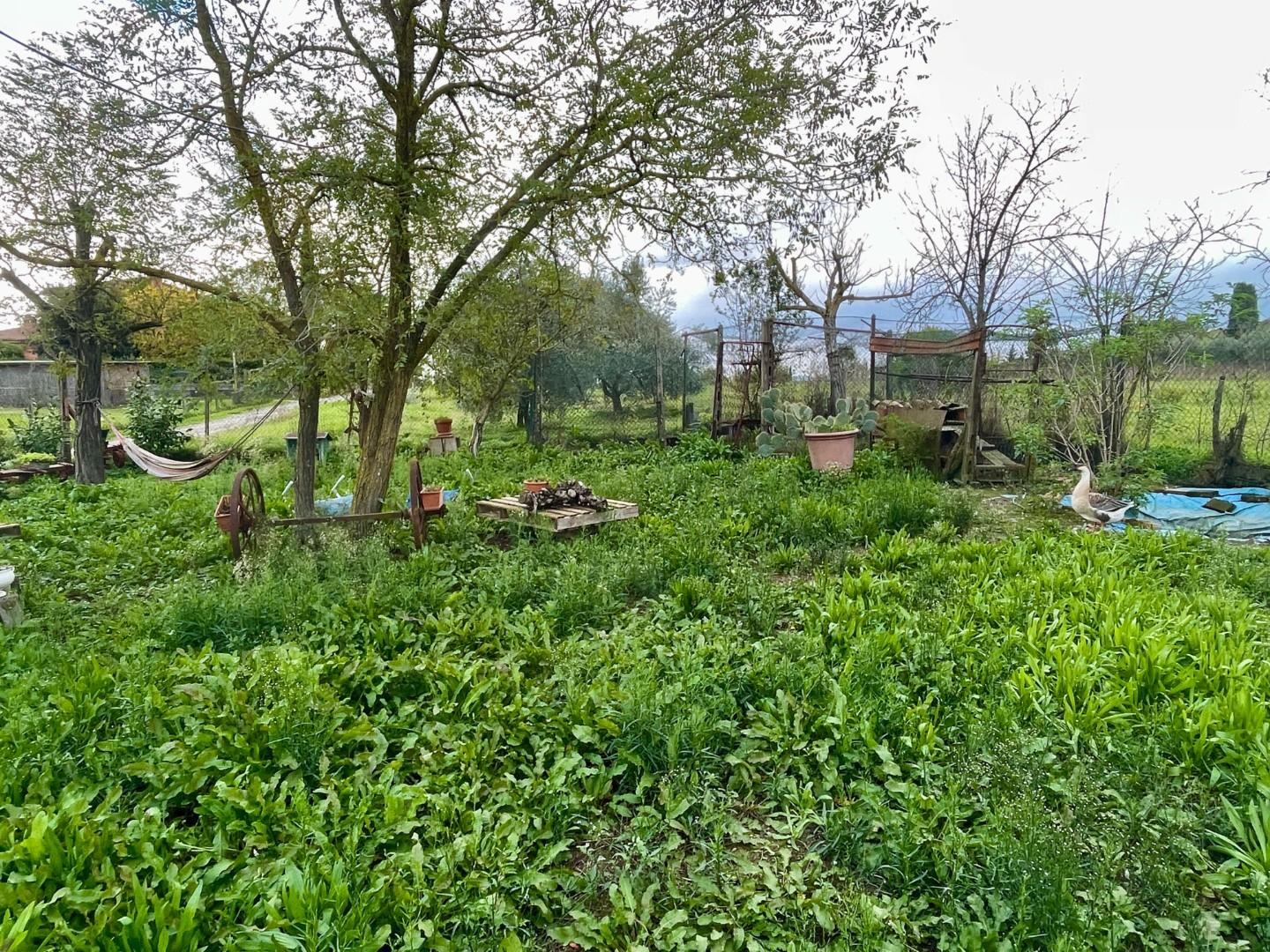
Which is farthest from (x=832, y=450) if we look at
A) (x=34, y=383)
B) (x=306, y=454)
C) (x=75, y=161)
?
(x=34, y=383)

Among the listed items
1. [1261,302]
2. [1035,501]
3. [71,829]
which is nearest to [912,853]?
[71,829]

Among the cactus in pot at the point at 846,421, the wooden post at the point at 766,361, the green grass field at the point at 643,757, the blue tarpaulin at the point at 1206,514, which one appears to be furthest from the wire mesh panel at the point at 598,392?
the green grass field at the point at 643,757

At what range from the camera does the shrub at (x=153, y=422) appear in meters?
11.6

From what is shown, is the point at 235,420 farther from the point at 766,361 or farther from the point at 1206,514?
the point at 1206,514

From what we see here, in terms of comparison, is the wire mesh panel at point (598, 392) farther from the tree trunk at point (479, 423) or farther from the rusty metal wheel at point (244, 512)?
the rusty metal wheel at point (244, 512)

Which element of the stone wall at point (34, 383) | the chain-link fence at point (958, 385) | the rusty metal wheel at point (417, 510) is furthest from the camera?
the stone wall at point (34, 383)

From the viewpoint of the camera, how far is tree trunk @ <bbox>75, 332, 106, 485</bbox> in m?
8.88

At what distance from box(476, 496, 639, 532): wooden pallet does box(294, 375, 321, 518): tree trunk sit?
4.79ft

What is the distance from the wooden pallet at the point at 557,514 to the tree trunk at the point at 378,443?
89 cm

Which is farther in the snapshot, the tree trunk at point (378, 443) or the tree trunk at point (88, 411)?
the tree trunk at point (88, 411)

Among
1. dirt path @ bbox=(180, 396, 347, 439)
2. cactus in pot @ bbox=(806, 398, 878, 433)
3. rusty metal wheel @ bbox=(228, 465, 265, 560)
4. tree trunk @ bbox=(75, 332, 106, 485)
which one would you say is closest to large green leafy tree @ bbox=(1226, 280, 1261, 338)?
cactus in pot @ bbox=(806, 398, 878, 433)

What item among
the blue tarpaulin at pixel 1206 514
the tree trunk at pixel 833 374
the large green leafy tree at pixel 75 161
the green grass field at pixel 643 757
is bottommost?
the green grass field at pixel 643 757

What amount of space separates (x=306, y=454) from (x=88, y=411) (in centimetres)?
560

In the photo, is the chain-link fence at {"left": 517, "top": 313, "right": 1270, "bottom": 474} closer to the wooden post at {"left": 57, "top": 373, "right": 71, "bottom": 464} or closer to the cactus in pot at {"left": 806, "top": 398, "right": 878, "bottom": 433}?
the cactus in pot at {"left": 806, "top": 398, "right": 878, "bottom": 433}
